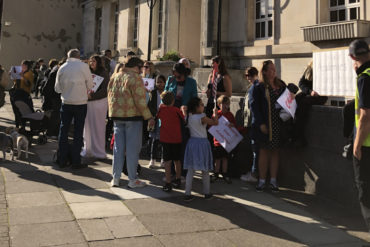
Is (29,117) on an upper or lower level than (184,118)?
upper

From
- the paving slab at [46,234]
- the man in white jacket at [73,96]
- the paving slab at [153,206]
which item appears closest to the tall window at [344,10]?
the man in white jacket at [73,96]

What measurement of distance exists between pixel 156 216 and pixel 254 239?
3.91ft

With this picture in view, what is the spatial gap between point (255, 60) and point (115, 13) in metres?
13.9

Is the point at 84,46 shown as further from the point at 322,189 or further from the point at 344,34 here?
the point at 322,189

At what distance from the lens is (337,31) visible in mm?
Result: 10219

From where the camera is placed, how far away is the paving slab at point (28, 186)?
18.2 feet

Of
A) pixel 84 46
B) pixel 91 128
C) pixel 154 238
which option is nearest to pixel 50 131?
pixel 91 128

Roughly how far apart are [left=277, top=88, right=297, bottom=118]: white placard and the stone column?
76.5ft

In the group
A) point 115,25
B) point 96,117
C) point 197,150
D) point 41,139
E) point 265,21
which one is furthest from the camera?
point 115,25

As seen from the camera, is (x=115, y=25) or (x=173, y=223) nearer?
(x=173, y=223)

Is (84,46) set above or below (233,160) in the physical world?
above

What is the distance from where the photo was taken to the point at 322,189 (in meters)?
5.60

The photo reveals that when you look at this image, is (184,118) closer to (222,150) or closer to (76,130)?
(222,150)

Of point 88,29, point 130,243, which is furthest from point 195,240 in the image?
point 88,29
